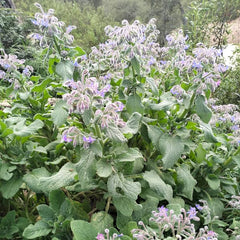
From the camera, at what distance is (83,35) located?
10289 millimetres

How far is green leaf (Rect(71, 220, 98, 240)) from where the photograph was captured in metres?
1.21

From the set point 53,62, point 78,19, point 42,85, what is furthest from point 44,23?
point 78,19

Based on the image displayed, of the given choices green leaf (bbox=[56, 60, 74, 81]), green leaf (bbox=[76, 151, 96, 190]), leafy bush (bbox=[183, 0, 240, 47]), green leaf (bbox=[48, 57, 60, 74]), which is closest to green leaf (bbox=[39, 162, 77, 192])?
green leaf (bbox=[76, 151, 96, 190])

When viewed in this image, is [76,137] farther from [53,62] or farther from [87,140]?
[53,62]

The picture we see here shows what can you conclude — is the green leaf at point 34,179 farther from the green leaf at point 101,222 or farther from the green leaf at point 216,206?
the green leaf at point 216,206

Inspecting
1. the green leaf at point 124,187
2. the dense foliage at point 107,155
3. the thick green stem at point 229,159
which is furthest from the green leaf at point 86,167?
the thick green stem at point 229,159

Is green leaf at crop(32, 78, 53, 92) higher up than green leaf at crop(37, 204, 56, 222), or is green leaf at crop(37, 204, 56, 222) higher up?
green leaf at crop(32, 78, 53, 92)

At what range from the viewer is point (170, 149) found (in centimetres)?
144

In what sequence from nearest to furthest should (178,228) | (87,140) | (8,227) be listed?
(178,228) → (87,140) → (8,227)

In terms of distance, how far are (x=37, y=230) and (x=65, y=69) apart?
84 centimetres

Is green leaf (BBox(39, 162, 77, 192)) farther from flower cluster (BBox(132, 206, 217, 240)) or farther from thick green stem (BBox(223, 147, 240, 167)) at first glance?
thick green stem (BBox(223, 147, 240, 167))

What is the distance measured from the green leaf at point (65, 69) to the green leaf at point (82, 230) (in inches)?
27.8

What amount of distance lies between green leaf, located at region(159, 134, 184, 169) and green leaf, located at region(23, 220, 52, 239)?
0.69m

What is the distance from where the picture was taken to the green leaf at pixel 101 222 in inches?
54.2
